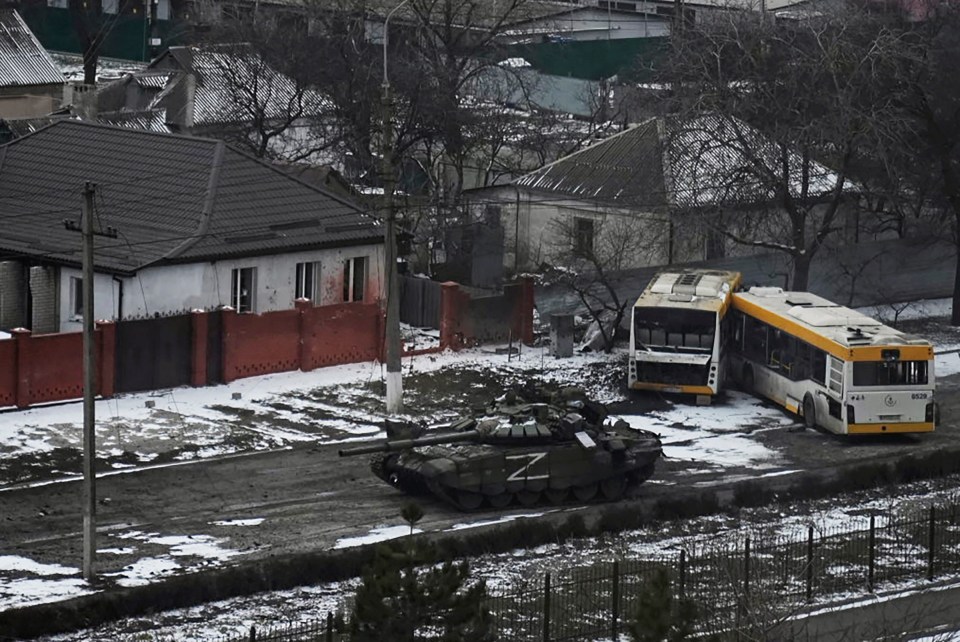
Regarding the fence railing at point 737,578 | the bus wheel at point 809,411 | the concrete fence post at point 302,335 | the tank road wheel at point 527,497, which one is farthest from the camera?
the concrete fence post at point 302,335

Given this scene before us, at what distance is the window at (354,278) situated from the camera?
1727 inches

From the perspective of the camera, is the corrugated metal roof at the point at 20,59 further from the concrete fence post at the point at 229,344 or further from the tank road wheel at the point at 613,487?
the tank road wheel at the point at 613,487

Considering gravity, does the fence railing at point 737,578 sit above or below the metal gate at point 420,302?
below

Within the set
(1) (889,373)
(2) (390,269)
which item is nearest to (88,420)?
(2) (390,269)

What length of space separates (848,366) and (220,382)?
508 inches

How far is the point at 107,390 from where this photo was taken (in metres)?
37.8

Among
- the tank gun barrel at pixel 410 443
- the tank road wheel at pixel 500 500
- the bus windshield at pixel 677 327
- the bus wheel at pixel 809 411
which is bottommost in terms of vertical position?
the tank road wheel at pixel 500 500

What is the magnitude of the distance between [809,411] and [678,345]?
3.13 meters

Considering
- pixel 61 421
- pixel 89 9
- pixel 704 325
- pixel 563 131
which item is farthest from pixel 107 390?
pixel 89 9

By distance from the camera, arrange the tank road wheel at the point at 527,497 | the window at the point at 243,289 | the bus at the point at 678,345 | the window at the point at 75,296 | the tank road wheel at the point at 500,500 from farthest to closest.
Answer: the window at the point at 243,289, the window at the point at 75,296, the bus at the point at 678,345, the tank road wheel at the point at 527,497, the tank road wheel at the point at 500,500

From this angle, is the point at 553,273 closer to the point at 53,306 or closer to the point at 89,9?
the point at 53,306

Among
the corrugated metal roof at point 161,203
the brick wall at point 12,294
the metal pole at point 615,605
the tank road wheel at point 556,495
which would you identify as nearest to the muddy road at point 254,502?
the tank road wheel at point 556,495

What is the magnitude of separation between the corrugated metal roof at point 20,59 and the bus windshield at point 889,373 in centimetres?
3788

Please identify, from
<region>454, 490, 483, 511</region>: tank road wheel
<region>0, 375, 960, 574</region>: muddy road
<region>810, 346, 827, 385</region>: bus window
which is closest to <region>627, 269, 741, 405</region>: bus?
<region>810, 346, 827, 385</region>: bus window
